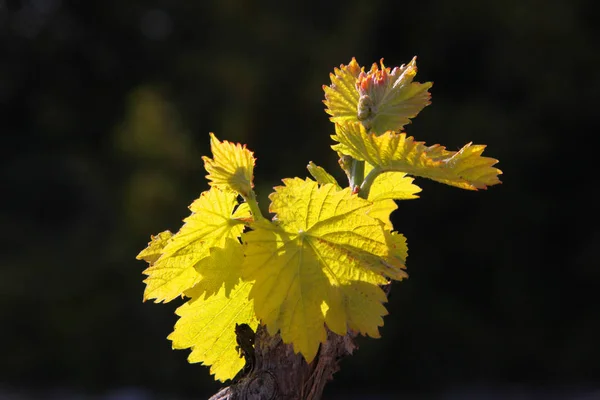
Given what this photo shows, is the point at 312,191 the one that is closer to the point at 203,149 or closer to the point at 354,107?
the point at 354,107

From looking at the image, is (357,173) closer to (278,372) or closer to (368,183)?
(368,183)

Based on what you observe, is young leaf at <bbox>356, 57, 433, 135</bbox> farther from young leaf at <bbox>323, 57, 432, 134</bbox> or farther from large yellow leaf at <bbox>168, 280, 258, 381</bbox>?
large yellow leaf at <bbox>168, 280, 258, 381</bbox>

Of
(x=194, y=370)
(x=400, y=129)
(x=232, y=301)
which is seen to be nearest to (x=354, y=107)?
(x=400, y=129)

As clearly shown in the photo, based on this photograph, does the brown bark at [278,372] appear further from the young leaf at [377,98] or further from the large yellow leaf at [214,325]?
the young leaf at [377,98]

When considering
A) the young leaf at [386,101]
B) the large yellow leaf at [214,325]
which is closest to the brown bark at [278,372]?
the large yellow leaf at [214,325]

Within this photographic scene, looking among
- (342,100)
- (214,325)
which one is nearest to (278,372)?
(214,325)

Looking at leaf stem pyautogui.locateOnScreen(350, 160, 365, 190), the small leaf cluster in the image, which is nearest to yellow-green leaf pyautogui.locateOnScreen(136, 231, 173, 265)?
the small leaf cluster

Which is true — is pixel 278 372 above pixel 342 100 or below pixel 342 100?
below
